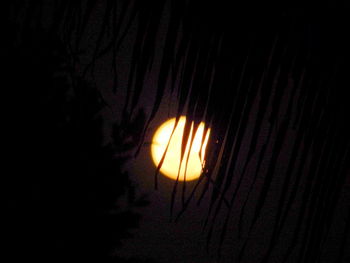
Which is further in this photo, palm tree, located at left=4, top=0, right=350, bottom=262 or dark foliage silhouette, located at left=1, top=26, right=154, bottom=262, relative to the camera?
dark foliage silhouette, located at left=1, top=26, right=154, bottom=262

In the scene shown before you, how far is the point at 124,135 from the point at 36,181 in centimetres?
70

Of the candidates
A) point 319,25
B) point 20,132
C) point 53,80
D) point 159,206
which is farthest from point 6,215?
point 159,206

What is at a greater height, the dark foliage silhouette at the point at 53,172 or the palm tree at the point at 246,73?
the palm tree at the point at 246,73

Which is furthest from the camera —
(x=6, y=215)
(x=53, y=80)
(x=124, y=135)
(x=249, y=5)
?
(x=124, y=135)

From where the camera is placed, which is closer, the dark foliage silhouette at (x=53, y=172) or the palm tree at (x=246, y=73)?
the palm tree at (x=246, y=73)

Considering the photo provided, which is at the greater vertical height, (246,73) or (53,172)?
(246,73)

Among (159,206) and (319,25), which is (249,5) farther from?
(159,206)

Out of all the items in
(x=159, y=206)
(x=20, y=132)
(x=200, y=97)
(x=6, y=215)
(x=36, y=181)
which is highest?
(x=200, y=97)

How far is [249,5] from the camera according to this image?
36cm

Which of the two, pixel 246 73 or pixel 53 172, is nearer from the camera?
pixel 246 73

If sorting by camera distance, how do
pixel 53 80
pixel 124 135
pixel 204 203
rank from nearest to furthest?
pixel 53 80
pixel 124 135
pixel 204 203

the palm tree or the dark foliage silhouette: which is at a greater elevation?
the palm tree

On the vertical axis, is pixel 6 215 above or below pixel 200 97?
below

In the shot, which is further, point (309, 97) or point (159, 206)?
point (159, 206)
